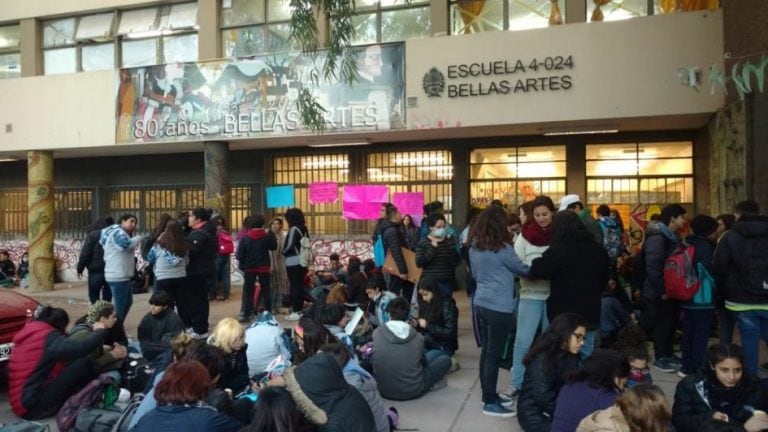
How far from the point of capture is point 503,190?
42.1 ft

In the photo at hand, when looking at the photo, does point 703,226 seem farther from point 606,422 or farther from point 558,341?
point 606,422

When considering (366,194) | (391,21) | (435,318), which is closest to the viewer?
(435,318)

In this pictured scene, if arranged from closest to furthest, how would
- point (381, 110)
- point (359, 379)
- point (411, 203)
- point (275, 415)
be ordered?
1. point (275, 415)
2. point (359, 379)
3. point (381, 110)
4. point (411, 203)

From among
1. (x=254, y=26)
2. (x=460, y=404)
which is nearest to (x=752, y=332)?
(x=460, y=404)

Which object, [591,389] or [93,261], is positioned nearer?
[591,389]

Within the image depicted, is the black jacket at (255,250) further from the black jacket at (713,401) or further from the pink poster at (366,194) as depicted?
the black jacket at (713,401)

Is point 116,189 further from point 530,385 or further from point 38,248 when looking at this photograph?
point 530,385

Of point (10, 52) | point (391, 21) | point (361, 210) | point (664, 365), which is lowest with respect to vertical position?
point (664, 365)

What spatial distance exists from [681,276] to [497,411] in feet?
7.55

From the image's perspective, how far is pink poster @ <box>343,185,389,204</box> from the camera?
1354cm

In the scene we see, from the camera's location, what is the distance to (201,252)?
328 inches

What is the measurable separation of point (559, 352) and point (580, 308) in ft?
2.57

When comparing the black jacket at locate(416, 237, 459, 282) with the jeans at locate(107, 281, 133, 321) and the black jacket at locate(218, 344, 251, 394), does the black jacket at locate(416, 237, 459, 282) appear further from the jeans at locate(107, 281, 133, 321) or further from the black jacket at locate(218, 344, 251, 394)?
the jeans at locate(107, 281, 133, 321)

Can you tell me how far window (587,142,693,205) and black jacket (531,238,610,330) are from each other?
7415 millimetres
